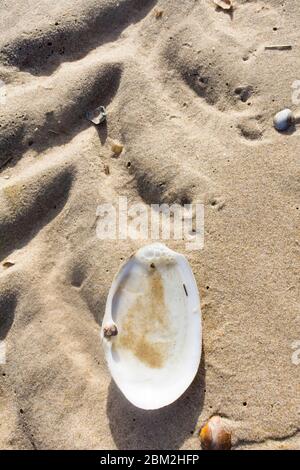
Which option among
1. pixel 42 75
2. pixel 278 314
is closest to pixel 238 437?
pixel 278 314

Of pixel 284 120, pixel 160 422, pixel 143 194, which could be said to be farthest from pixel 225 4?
pixel 160 422

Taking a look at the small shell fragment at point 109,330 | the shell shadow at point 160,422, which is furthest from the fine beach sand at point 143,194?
the small shell fragment at point 109,330

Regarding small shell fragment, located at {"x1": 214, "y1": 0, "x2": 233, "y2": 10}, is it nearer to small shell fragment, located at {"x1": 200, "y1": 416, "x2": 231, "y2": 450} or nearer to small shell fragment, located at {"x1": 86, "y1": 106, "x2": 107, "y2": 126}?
small shell fragment, located at {"x1": 86, "y1": 106, "x2": 107, "y2": 126}

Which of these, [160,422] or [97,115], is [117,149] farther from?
[160,422]

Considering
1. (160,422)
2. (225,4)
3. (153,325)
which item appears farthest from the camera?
(225,4)

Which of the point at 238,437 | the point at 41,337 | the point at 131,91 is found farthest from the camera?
the point at 131,91

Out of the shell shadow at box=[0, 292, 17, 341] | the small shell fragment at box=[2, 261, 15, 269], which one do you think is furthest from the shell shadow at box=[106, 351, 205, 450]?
the small shell fragment at box=[2, 261, 15, 269]

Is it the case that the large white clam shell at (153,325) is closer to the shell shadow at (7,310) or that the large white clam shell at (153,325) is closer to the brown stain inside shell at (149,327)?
the brown stain inside shell at (149,327)

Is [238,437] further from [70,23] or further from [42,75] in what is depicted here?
[70,23]
